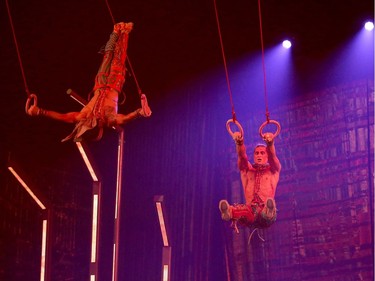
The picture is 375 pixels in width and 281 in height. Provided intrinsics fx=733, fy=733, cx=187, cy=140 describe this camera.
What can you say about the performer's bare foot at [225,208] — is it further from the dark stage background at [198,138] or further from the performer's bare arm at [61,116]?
the dark stage background at [198,138]

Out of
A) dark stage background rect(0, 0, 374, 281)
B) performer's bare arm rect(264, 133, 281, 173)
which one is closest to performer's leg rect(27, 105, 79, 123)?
dark stage background rect(0, 0, 374, 281)

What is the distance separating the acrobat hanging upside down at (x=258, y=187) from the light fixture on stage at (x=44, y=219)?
180 cm

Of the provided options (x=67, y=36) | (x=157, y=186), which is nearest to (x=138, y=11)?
(x=67, y=36)

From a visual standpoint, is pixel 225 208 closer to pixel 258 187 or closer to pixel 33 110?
pixel 258 187

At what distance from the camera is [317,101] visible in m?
7.64

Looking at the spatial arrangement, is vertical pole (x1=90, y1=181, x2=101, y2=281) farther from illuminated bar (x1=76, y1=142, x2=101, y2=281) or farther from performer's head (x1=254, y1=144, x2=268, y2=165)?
performer's head (x1=254, y1=144, x2=268, y2=165)

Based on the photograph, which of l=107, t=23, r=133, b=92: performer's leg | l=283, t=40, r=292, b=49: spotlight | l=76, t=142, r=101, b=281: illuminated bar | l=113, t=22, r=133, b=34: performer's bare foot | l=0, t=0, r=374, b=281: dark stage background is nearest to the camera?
l=107, t=23, r=133, b=92: performer's leg

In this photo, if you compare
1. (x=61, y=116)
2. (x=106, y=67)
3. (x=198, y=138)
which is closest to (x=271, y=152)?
(x=106, y=67)

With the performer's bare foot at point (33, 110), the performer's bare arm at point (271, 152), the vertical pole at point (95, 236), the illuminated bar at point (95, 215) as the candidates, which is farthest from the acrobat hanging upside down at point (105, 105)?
the performer's bare arm at point (271, 152)

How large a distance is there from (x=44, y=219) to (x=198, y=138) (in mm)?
2078

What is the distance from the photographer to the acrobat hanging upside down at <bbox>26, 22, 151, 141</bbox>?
19.1 feet

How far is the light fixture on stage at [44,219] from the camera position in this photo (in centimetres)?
669

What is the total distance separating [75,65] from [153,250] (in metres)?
2.18

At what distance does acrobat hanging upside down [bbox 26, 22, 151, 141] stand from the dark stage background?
1.25 m
